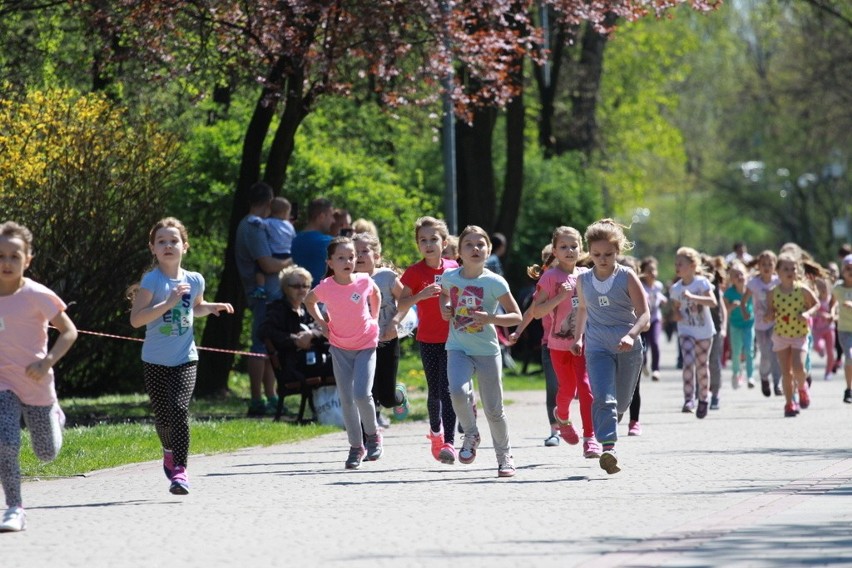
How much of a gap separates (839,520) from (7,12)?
12.0m

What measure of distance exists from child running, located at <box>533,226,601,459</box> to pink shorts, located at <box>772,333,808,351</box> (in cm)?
501

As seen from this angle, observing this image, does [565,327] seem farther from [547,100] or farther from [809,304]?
[547,100]

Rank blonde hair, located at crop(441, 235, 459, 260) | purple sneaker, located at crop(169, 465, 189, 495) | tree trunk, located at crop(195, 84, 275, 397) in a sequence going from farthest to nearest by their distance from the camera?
tree trunk, located at crop(195, 84, 275, 397) → blonde hair, located at crop(441, 235, 459, 260) → purple sneaker, located at crop(169, 465, 189, 495)

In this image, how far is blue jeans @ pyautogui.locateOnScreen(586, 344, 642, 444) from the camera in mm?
11266

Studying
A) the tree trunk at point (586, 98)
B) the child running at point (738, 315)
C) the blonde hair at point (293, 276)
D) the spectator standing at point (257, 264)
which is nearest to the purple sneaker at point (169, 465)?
the blonde hair at point (293, 276)

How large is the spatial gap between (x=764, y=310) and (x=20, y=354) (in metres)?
12.6

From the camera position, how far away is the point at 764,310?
20.1 m

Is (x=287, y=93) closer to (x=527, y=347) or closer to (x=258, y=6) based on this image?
Answer: (x=258, y=6)

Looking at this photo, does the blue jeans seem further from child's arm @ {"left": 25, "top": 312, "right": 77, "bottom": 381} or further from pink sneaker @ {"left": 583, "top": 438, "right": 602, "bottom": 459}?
child's arm @ {"left": 25, "top": 312, "right": 77, "bottom": 381}

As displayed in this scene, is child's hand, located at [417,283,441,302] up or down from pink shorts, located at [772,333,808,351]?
up

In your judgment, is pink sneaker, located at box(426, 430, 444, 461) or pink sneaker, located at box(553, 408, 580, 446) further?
pink sneaker, located at box(553, 408, 580, 446)

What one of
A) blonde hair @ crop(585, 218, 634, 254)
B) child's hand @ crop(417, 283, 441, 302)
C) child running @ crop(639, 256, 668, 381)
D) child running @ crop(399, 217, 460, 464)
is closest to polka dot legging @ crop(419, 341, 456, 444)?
child running @ crop(399, 217, 460, 464)

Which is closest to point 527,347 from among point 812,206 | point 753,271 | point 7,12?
point 753,271

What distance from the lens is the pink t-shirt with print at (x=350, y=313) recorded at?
39.8ft
